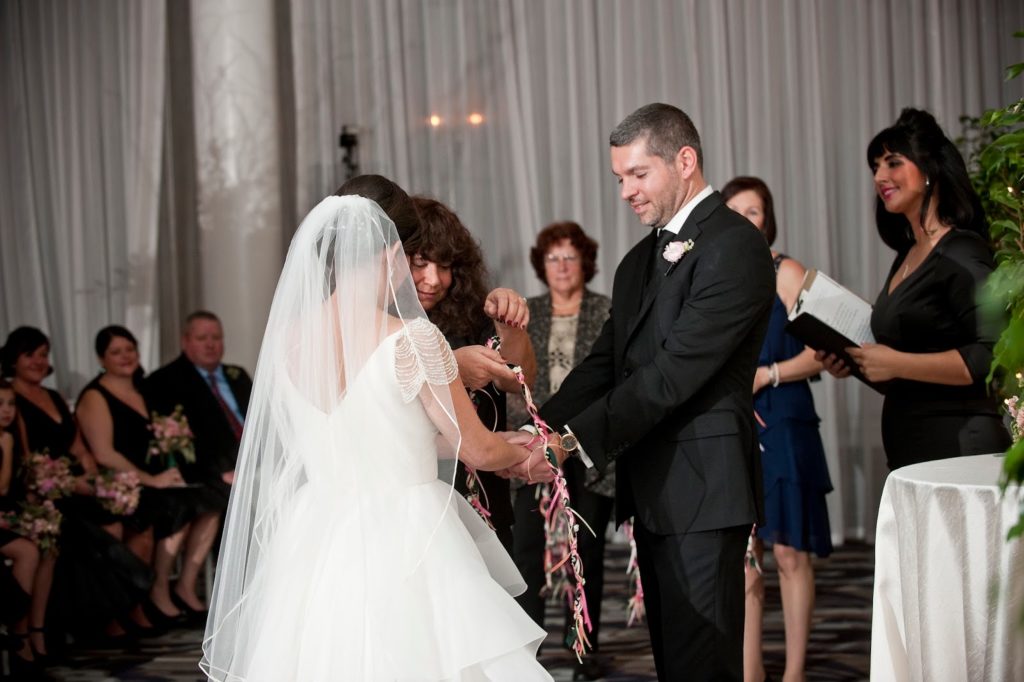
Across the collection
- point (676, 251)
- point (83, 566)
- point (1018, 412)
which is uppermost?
point (676, 251)

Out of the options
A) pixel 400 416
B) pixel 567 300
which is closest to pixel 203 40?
pixel 567 300

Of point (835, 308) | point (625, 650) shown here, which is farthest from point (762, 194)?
point (625, 650)

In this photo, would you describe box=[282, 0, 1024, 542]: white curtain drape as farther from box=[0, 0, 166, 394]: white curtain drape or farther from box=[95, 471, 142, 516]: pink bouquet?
box=[95, 471, 142, 516]: pink bouquet

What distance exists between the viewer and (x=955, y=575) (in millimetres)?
2715

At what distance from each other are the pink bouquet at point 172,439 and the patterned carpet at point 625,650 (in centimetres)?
98

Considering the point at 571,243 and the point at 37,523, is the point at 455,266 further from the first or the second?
the point at 37,523

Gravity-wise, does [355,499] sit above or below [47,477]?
above

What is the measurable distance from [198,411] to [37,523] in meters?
1.42

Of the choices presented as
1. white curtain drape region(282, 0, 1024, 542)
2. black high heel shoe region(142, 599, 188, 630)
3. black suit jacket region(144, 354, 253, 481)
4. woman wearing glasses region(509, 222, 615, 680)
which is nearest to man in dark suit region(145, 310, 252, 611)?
black suit jacket region(144, 354, 253, 481)

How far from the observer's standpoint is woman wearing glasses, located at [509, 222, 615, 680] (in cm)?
484

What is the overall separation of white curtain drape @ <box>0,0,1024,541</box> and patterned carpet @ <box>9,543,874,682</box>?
1848mm

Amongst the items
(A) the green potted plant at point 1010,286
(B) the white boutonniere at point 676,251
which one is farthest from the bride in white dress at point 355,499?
(A) the green potted plant at point 1010,286

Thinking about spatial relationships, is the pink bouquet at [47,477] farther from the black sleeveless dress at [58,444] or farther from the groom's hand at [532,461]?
the groom's hand at [532,461]

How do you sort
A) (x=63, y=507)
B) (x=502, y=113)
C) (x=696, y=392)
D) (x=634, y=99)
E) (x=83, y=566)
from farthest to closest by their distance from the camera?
(x=502, y=113) < (x=634, y=99) < (x=63, y=507) < (x=83, y=566) < (x=696, y=392)
